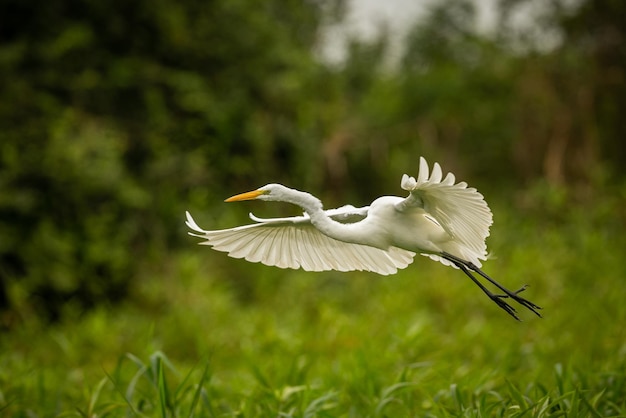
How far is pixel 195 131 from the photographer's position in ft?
28.1

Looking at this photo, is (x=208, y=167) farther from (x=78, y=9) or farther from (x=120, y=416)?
(x=120, y=416)

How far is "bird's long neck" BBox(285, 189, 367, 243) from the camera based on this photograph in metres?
2.53

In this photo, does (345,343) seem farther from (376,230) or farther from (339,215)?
(376,230)

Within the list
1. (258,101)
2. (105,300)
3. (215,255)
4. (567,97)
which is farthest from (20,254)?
(567,97)

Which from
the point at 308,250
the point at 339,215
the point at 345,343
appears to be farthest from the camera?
the point at 345,343

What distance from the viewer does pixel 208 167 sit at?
876cm

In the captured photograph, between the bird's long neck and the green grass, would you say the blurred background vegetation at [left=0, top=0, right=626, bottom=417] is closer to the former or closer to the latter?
the green grass

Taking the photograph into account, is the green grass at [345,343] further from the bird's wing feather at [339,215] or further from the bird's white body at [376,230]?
the bird's wing feather at [339,215]

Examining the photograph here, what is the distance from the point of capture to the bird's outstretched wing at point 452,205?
2332 millimetres

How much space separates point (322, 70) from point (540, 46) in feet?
16.4

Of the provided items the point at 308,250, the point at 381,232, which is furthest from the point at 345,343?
the point at 381,232

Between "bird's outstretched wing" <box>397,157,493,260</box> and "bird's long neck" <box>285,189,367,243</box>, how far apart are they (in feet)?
0.71

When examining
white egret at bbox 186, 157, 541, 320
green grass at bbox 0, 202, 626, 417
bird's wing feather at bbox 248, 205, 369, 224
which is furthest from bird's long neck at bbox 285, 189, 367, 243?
green grass at bbox 0, 202, 626, 417

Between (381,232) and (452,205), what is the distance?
0.96ft
